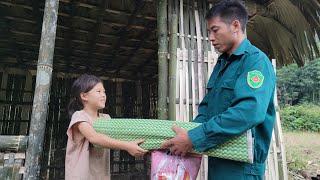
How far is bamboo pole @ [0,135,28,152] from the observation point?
2287 mm

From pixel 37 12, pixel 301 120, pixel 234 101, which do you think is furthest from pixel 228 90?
pixel 301 120

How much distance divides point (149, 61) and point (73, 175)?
5341mm

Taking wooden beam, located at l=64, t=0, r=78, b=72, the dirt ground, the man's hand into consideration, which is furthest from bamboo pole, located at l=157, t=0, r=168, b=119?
the dirt ground

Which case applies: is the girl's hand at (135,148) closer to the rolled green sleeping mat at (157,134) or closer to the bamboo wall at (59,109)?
the rolled green sleeping mat at (157,134)

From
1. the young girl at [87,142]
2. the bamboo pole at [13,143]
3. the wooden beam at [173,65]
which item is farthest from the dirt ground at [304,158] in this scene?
the bamboo pole at [13,143]

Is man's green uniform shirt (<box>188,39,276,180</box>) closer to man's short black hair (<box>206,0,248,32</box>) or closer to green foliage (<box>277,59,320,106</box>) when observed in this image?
man's short black hair (<box>206,0,248,32</box>)

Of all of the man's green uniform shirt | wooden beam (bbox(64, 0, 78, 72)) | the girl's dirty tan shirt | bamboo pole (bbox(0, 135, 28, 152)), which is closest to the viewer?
the man's green uniform shirt

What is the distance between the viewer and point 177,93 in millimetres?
3561

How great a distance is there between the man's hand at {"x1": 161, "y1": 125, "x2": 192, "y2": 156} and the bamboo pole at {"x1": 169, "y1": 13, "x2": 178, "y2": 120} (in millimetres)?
1834

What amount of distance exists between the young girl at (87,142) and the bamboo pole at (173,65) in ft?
4.71

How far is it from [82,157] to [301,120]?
881 inches

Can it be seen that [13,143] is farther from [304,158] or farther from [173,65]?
[304,158]

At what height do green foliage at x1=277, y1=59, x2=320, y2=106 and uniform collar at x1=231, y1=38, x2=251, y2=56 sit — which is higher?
Result: green foliage at x1=277, y1=59, x2=320, y2=106

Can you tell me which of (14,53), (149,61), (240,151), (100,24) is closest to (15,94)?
(14,53)
